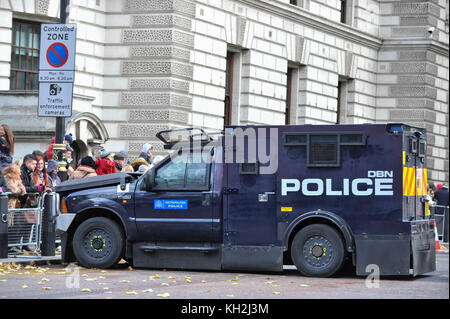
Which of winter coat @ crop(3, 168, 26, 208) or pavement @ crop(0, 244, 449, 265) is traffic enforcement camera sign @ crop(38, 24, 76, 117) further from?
pavement @ crop(0, 244, 449, 265)

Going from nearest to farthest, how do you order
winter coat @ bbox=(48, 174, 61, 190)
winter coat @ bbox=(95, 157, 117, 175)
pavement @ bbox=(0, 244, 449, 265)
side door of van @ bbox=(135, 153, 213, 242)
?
1. side door of van @ bbox=(135, 153, 213, 242)
2. pavement @ bbox=(0, 244, 449, 265)
3. winter coat @ bbox=(48, 174, 61, 190)
4. winter coat @ bbox=(95, 157, 117, 175)

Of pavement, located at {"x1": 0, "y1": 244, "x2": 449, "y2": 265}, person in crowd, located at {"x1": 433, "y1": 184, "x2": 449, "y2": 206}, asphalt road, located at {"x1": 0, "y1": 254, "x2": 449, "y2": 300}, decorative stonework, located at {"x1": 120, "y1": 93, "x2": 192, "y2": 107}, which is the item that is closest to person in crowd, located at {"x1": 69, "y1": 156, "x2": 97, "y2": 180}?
pavement, located at {"x1": 0, "y1": 244, "x2": 449, "y2": 265}

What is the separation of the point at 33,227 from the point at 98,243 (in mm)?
2061

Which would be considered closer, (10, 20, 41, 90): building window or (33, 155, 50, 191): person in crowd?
(33, 155, 50, 191): person in crowd

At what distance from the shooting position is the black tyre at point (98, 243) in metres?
15.9

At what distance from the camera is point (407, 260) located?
14898 millimetres

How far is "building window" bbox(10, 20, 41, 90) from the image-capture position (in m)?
26.2

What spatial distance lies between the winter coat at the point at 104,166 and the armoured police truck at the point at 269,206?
2.54 metres

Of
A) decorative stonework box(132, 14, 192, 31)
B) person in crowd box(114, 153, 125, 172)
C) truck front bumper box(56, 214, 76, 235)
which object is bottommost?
truck front bumper box(56, 214, 76, 235)

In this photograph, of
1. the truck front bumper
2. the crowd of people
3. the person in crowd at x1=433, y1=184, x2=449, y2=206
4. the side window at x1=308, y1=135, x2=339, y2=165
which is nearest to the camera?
the side window at x1=308, y1=135, x2=339, y2=165

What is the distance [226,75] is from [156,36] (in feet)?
14.1

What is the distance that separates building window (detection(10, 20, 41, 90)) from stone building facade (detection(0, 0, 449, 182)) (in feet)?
0.91

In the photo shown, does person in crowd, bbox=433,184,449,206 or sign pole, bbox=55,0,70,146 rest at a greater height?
sign pole, bbox=55,0,70,146
